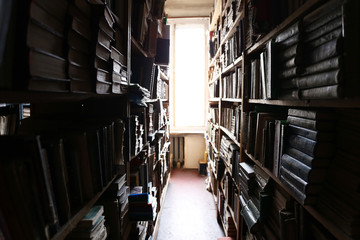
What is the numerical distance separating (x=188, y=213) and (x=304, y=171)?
2414 mm

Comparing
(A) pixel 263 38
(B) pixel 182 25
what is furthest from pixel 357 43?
(B) pixel 182 25

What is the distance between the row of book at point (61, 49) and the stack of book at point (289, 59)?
714 mm

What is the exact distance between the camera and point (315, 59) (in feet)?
2.41

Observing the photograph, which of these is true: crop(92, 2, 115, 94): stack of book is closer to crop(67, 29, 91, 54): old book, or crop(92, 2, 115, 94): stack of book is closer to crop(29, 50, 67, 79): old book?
crop(67, 29, 91, 54): old book

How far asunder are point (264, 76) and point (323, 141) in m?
0.51

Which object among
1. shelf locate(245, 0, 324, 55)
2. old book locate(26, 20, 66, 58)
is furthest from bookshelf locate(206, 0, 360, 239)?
old book locate(26, 20, 66, 58)

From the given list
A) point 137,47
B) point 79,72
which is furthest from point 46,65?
point 137,47

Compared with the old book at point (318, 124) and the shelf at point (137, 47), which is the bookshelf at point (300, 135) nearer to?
the old book at point (318, 124)

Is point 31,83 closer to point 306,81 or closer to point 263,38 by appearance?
point 306,81

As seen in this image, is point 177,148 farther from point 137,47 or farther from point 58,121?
point 58,121

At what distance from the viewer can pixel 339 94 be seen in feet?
2.02

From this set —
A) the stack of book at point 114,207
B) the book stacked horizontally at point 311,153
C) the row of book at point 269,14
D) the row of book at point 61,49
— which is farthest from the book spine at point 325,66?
the stack of book at point 114,207

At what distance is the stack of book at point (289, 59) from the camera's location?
32.7 inches

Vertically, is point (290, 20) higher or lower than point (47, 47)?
higher
